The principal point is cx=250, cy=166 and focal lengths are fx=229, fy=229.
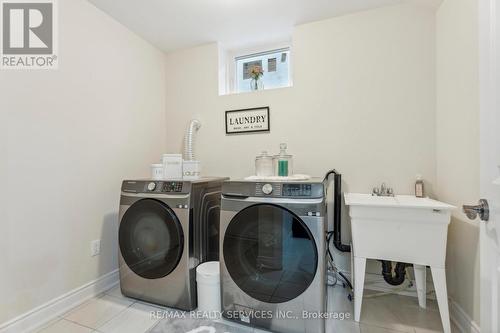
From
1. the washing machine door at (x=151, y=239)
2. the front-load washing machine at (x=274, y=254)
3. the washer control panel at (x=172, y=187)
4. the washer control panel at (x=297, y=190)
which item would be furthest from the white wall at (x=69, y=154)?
the washer control panel at (x=297, y=190)

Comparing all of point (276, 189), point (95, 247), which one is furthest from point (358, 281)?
point (95, 247)

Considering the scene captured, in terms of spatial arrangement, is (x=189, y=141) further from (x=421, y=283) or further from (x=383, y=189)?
(x=421, y=283)

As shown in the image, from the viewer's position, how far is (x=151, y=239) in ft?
5.52

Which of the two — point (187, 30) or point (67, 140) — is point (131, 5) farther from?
point (67, 140)

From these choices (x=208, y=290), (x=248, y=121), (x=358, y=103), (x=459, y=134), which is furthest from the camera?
(x=248, y=121)

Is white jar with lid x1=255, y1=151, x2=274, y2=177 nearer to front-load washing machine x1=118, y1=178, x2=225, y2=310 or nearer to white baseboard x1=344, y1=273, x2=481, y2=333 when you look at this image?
front-load washing machine x1=118, y1=178, x2=225, y2=310

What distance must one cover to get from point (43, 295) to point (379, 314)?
2262 mm

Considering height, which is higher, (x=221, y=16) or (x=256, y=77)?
(x=221, y=16)

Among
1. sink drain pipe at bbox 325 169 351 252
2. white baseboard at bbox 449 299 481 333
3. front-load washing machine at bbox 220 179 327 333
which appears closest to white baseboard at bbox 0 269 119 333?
front-load washing machine at bbox 220 179 327 333

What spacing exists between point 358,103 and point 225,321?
6.39ft

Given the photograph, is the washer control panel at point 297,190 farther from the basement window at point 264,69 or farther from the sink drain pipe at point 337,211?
the basement window at point 264,69

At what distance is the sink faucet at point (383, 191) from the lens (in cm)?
179

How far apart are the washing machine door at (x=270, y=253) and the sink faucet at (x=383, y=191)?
879mm

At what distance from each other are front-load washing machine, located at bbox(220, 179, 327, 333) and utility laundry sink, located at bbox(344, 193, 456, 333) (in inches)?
13.4
